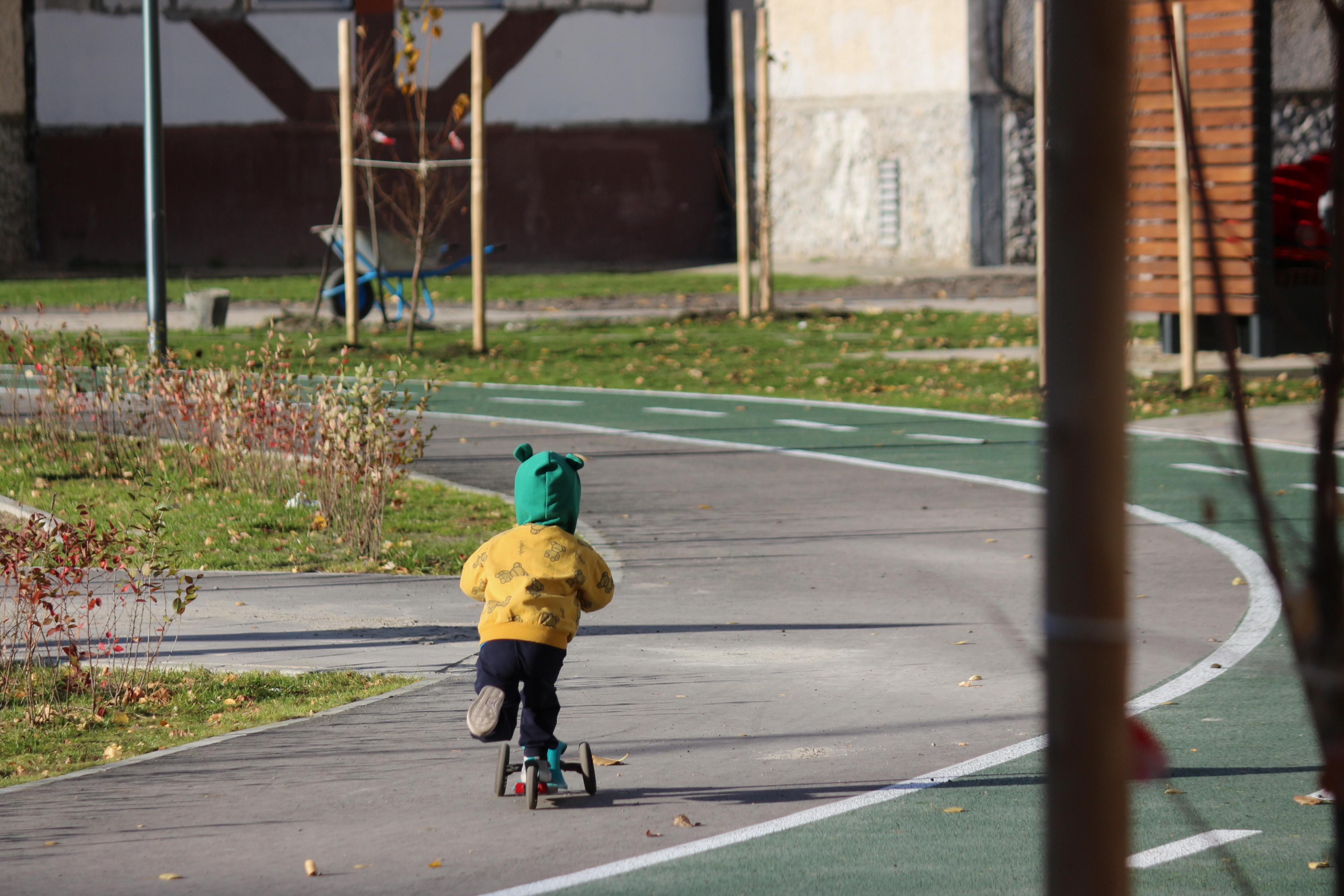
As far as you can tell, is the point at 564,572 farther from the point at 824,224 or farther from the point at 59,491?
the point at 824,224

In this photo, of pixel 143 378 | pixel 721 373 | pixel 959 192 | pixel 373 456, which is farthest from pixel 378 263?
pixel 959 192

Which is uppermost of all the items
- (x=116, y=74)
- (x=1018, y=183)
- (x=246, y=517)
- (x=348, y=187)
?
(x=116, y=74)

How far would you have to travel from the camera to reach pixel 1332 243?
203cm

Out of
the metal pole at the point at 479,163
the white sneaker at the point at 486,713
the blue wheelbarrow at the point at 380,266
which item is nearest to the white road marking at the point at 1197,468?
the white sneaker at the point at 486,713

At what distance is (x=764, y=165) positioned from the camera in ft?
84.6

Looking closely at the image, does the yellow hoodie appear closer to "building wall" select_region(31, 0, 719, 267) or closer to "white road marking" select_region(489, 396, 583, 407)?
"white road marking" select_region(489, 396, 583, 407)

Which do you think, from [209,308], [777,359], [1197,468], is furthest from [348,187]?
[1197,468]

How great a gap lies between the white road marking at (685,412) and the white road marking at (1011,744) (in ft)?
8.67

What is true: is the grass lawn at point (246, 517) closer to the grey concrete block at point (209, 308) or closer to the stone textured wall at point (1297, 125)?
the grey concrete block at point (209, 308)

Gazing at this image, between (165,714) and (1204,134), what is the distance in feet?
47.1

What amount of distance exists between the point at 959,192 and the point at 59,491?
2761cm

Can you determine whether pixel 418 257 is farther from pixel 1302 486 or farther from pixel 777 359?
pixel 1302 486

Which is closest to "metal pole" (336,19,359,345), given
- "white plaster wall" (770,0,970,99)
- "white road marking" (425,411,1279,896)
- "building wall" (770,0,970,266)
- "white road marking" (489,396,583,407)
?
"white road marking" (489,396,583,407)

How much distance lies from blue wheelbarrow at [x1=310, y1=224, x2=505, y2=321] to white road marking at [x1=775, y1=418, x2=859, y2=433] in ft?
28.1
